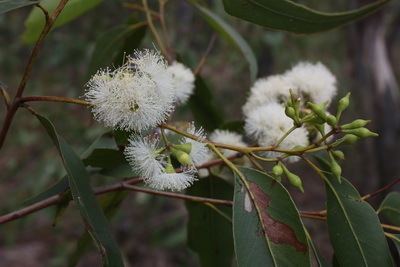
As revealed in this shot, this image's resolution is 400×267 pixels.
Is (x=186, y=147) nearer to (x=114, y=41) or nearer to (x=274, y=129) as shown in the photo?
(x=274, y=129)

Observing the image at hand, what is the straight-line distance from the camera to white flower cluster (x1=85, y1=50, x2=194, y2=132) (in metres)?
0.89

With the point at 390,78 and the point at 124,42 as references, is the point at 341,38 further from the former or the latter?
the point at 124,42

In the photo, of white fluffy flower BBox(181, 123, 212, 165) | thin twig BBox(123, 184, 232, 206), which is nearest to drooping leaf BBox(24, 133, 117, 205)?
thin twig BBox(123, 184, 232, 206)

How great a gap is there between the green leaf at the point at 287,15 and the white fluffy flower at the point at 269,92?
0.74 ft

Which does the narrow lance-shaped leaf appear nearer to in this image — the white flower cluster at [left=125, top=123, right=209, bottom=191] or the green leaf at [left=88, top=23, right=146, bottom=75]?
the white flower cluster at [left=125, top=123, right=209, bottom=191]

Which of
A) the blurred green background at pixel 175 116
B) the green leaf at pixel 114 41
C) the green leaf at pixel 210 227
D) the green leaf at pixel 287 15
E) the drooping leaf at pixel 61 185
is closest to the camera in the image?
the green leaf at pixel 287 15

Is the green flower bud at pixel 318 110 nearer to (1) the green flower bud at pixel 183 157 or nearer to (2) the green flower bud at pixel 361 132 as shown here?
(2) the green flower bud at pixel 361 132

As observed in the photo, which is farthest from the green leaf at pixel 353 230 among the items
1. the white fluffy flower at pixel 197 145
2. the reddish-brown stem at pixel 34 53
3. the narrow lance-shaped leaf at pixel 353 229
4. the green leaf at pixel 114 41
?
Result: the green leaf at pixel 114 41

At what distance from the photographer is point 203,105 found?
5.21ft

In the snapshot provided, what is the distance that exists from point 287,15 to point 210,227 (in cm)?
58

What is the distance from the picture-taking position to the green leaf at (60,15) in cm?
118

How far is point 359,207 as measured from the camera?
3.26ft

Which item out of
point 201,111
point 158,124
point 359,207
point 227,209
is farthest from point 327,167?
point 201,111

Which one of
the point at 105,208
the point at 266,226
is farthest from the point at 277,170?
the point at 105,208
